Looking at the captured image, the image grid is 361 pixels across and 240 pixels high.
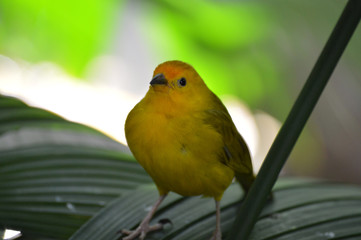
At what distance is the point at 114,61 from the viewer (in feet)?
13.6

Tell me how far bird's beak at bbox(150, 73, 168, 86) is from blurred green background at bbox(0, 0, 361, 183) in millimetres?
1816

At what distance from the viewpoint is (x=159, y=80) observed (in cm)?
139

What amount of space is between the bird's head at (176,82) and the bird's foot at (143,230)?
0.34 metres

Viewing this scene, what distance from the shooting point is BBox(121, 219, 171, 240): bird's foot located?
136cm

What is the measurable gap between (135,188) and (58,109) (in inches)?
93.5

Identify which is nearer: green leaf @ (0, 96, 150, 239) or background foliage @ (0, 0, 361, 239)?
green leaf @ (0, 96, 150, 239)

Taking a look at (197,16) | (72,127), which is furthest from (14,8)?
(72,127)

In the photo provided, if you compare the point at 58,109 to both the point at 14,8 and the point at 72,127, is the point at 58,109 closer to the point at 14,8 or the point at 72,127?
the point at 14,8

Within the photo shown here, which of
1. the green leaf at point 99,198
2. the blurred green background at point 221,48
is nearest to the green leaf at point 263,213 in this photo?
the green leaf at point 99,198

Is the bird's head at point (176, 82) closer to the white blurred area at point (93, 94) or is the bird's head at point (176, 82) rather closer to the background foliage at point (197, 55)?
the background foliage at point (197, 55)

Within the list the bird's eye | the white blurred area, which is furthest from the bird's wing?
the white blurred area

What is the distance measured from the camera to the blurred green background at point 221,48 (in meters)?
3.25

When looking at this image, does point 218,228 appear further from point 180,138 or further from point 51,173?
point 51,173

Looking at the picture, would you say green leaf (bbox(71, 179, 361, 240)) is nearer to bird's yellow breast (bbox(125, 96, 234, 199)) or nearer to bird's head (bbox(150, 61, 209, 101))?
bird's yellow breast (bbox(125, 96, 234, 199))
